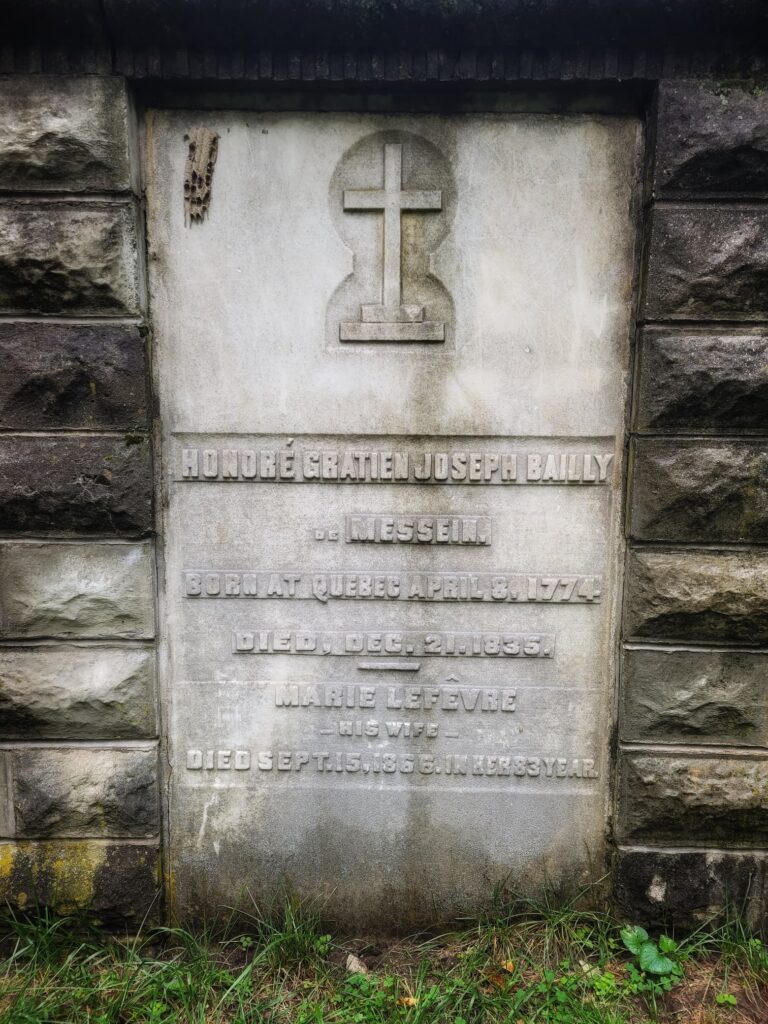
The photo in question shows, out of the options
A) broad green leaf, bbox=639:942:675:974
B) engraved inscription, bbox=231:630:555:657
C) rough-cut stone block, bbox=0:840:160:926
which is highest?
engraved inscription, bbox=231:630:555:657

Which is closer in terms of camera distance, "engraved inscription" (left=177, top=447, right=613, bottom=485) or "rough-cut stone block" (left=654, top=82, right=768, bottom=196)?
"rough-cut stone block" (left=654, top=82, right=768, bottom=196)

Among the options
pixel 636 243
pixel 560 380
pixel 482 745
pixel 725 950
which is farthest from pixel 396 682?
pixel 636 243

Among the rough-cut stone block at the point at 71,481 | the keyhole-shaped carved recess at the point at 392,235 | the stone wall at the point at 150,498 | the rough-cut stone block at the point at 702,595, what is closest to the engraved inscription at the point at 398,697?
the stone wall at the point at 150,498

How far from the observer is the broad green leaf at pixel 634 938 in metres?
2.25

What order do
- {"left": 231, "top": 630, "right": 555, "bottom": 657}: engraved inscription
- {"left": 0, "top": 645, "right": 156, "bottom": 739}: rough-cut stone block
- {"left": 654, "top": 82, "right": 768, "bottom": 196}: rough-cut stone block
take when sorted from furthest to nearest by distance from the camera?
{"left": 231, "top": 630, "right": 555, "bottom": 657}: engraved inscription, {"left": 0, "top": 645, "right": 156, "bottom": 739}: rough-cut stone block, {"left": 654, "top": 82, "right": 768, "bottom": 196}: rough-cut stone block

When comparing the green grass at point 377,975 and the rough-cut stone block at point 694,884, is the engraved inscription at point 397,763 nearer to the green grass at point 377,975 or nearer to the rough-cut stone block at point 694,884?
the rough-cut stone block at point 694,884

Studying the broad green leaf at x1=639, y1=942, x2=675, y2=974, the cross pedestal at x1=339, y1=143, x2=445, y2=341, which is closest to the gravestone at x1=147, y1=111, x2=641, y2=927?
the cross pedestal at x1=339, y1=143, x2=445, y2=341

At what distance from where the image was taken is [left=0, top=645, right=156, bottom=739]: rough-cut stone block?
2.24 m

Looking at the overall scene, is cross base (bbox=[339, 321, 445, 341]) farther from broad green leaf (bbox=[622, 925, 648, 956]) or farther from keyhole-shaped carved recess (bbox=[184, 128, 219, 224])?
broad green leaf (bbox=[622, 925, 648, 956])

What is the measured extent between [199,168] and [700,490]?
1879 mm

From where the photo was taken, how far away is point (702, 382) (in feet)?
6.93

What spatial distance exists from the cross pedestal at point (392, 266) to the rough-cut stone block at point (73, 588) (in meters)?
1.04

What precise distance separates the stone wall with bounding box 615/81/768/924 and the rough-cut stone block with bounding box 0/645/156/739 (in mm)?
1628

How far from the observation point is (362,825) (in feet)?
8.00
